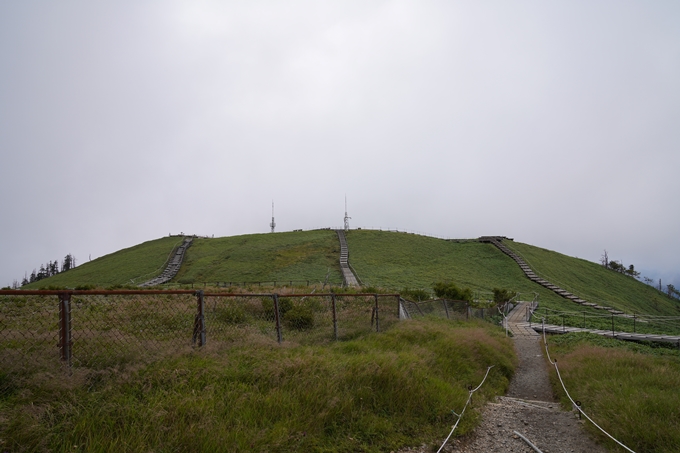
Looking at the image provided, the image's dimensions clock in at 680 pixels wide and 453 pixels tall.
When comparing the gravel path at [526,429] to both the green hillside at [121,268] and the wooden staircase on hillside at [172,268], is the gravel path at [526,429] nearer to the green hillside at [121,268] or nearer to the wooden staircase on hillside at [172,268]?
the wooden staircase on hillside at [172,268]

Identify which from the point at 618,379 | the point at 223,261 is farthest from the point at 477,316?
the point at 223,261

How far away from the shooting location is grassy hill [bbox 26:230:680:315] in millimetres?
43219

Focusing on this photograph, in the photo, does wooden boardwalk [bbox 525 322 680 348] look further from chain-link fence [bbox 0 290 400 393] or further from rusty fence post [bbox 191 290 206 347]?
rusty fence post [bbox 191 290 206 347]

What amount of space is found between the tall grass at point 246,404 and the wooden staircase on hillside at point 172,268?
39.2m

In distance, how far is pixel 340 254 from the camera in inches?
2168

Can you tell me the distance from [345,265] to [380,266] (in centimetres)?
472

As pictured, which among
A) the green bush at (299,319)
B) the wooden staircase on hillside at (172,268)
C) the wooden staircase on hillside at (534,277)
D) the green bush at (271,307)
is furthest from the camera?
the wooden staircase on hillside at (172,268)

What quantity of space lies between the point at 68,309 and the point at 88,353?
33.3 inches

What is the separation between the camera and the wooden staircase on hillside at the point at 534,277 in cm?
3374

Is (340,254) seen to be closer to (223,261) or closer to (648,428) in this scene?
(223,261)

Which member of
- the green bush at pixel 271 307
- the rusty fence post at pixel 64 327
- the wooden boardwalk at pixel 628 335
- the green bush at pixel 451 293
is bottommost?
the wooden boardwalk at pixel 628 335

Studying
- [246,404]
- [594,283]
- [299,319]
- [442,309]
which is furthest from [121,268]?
[594,283]

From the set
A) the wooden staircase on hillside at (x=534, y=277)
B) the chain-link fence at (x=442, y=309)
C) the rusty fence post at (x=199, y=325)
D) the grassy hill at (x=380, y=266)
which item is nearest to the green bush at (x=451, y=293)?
the chain-link fence at (x=442, y=309)

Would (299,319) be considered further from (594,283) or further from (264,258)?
(594,283)
